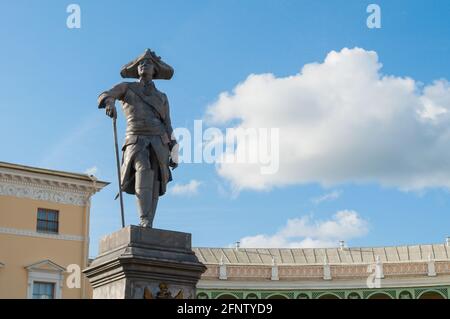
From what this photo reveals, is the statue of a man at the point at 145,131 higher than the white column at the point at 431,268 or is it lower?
lower

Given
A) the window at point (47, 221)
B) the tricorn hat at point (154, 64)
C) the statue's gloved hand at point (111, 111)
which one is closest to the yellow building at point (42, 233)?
the window at point (47, 221)

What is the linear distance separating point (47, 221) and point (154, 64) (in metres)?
24.5

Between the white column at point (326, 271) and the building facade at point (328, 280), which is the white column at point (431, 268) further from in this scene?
the white column at point (326, 271)

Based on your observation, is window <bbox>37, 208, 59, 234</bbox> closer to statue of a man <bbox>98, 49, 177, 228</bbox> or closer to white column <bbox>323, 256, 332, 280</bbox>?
white column <bbox>323, 256, 332, 280</bbox>

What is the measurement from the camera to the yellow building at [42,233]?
32.4 m

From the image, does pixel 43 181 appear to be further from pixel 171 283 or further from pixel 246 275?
pixel 171 283

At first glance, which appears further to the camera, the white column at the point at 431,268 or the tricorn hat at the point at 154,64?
the white column at the point at 431,268

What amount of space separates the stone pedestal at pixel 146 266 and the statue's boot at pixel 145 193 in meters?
0.39

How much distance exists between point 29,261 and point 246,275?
18.3 m

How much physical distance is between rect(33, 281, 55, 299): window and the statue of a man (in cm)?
2388

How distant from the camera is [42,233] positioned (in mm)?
33281

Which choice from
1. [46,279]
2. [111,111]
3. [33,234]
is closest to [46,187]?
[33,234]
